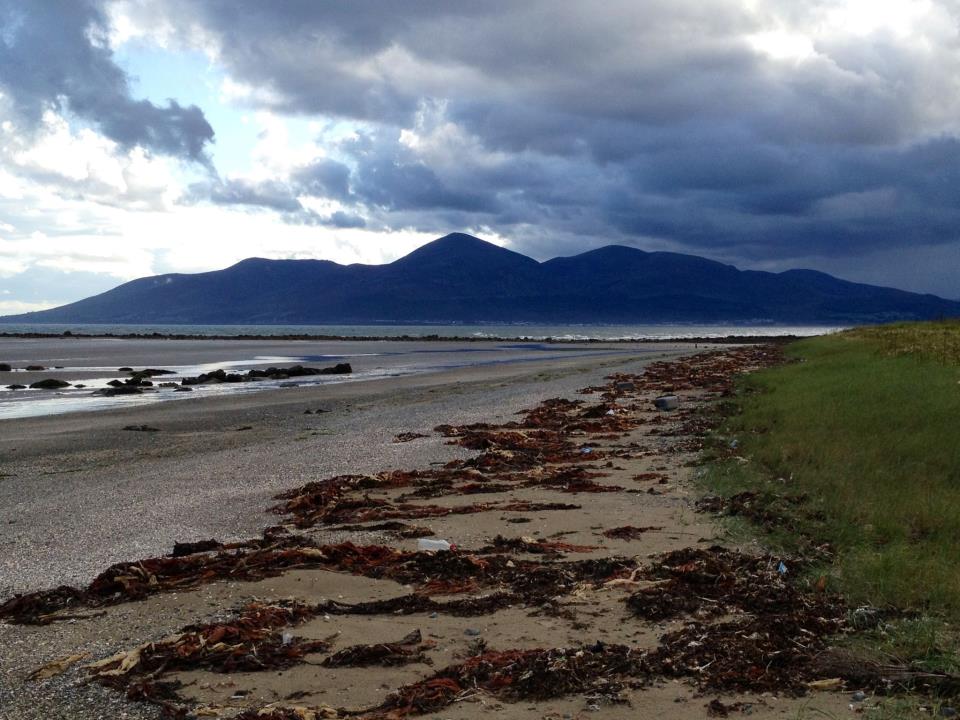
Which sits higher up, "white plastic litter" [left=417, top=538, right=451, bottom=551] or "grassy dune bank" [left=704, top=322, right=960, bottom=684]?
"grassy dune bank" [left=704, top=322, right=960, bottom=684]

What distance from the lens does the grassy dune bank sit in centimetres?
576

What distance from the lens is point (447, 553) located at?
23.7 ft

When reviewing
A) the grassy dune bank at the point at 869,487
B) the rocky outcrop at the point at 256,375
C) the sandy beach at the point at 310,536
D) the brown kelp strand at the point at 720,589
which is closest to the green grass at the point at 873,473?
the grassy dune bank at the point at 869,487

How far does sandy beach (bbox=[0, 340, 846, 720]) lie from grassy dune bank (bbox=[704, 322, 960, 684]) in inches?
33.7

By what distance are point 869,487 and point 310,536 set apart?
6.43 meters

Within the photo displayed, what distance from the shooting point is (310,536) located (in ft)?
27.4

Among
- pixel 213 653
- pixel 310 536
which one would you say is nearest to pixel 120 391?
pixel 310 536

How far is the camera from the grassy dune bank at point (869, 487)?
576 cm

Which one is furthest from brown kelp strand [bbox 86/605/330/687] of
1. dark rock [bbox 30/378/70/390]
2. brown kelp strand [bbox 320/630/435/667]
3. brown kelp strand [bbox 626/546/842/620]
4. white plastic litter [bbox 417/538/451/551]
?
dark rock [bbox 30/378/70/390]

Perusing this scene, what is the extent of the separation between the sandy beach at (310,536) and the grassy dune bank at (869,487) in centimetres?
86

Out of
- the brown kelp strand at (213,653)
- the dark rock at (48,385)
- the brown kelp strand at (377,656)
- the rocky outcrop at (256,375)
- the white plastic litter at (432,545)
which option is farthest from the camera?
the rocky outcrop at (256,375)

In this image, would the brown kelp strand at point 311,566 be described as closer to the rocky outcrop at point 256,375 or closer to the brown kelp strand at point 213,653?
the brown kelp strand at point 213,653

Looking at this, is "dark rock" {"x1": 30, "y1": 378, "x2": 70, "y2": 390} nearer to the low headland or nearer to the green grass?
the low headland

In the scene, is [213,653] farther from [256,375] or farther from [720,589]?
[256,375]
